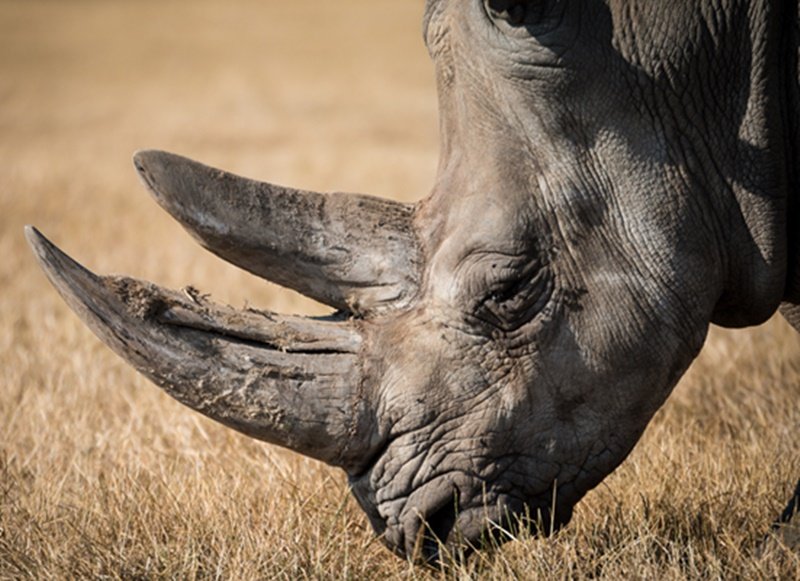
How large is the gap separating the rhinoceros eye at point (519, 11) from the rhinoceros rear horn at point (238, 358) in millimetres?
1019

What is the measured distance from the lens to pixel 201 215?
3641 millimetres

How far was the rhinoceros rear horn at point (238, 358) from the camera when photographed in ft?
11.5

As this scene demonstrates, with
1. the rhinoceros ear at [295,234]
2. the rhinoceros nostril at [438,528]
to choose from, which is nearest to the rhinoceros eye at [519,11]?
the rhinoceros ear at [295,234]

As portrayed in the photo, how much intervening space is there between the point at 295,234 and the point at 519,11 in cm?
Result: 93

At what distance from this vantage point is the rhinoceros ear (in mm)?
3646

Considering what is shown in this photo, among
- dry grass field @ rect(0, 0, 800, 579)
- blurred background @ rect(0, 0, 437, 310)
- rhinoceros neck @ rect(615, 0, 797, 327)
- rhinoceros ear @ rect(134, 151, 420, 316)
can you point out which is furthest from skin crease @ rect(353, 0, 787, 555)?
blurred background @ rect(0, 0, 437, 310)

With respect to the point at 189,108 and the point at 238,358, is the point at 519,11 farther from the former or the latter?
the point at 189,108

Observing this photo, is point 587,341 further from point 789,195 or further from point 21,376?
point 21,376

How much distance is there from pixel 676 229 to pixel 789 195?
48 centimetres

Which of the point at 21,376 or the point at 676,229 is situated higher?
the point at 676,229

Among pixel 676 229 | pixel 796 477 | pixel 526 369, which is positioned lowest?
pixel 796 477

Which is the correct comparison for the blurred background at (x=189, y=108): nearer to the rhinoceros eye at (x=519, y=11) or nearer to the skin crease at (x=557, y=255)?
the skin crease at (x=557, y=255)

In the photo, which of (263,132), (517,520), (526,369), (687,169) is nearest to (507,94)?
(687,169)

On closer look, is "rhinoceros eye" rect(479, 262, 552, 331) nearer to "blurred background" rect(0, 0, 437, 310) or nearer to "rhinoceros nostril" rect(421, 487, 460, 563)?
"rhinoceros nostril" rect(421, 487, 460, 563)
